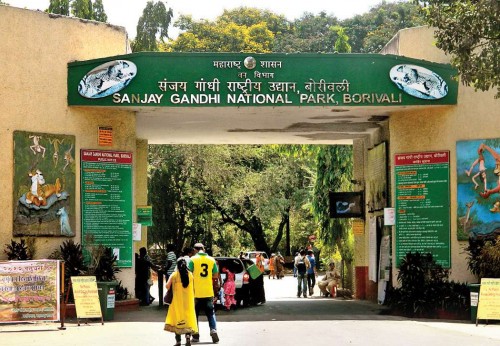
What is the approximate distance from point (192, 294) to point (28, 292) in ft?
17.1

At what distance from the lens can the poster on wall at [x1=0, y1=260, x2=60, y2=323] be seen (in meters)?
19.9

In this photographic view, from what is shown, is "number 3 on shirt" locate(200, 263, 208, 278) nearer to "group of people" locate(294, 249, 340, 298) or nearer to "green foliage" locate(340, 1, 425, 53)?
"group of people" locate(294, 249, 340, 298)

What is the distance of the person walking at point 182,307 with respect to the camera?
15859mm

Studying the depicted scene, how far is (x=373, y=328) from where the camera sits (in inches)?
768

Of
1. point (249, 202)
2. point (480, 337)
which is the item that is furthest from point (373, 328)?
point (249, 202)

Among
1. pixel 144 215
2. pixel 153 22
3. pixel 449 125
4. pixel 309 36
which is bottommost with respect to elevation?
pixel 144 215

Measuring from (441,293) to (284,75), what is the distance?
20.3 feet

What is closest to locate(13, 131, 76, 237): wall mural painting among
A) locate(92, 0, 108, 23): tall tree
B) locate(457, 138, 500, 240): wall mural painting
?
locate(457, 138, 500, 240): wall mural painting

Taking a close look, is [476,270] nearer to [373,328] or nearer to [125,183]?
[373,328]

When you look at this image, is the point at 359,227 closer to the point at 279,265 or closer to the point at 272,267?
the point at 279,265

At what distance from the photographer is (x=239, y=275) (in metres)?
27.5

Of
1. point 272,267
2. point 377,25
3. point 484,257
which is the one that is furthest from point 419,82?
point 377,25

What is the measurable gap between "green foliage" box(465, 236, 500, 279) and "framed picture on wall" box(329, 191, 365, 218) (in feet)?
22.6

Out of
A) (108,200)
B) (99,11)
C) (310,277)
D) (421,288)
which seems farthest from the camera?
(99,11)
